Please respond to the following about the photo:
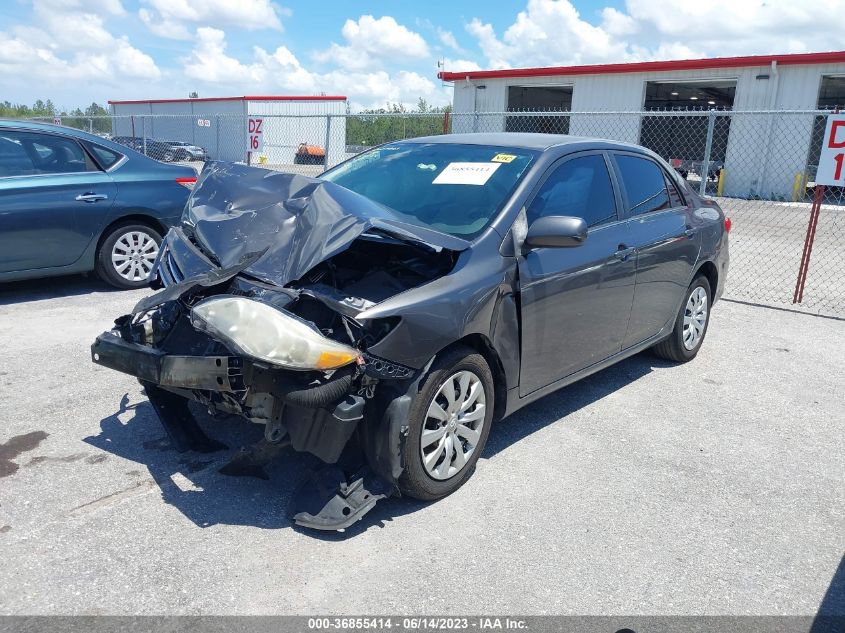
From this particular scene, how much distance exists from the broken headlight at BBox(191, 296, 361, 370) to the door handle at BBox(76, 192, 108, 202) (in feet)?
15.0

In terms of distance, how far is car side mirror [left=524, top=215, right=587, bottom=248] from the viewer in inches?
145

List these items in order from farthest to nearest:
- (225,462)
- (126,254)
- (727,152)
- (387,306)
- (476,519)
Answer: (727,152)
(126,254)
(225,462)
(476,519)
(387,306)

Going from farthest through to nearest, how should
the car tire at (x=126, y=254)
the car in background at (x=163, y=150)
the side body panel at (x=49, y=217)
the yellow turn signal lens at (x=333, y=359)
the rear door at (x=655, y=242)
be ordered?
the car in background at (x=163, y=150)
the car tire at (x=126, y=254)
the side body panel at (x=49, y=217)
the rear door at (x=655, y=242)
the yellow turn signal lens at (x=333, y=359)

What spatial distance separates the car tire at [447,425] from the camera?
3283 mm

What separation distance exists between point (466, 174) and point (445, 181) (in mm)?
130

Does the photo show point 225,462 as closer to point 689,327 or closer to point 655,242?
point 655,242

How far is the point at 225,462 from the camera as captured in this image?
381 centimetres

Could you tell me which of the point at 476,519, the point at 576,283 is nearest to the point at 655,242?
the point at 576,283

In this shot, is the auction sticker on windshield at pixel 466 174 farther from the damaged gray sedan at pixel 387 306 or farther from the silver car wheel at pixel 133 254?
Answer: the silver car wheel at pixel 133 254

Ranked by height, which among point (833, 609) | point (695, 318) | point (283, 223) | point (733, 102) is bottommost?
point (833, 609)

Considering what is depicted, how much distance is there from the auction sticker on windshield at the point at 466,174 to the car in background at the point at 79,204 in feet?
13.7

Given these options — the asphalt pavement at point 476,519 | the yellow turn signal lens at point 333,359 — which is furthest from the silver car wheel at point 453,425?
the yellow turn signal lens at point 333,359

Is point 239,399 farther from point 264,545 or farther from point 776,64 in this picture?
point 776,64

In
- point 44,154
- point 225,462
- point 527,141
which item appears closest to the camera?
point 225,462
